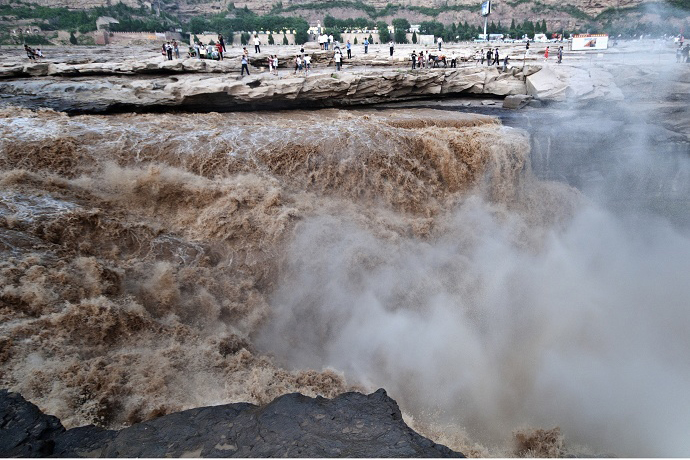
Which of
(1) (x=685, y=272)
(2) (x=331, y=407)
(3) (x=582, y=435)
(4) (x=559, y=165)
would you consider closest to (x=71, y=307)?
(2) (x=331, y=407)

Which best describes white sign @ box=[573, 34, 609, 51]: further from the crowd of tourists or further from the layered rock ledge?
the crowd of tourists

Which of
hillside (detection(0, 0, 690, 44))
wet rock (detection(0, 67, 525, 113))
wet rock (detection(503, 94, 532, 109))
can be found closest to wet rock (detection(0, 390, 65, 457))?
wet rock (detection(0, 67, 525, 113))

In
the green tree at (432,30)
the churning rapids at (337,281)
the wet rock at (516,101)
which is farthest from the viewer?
the green tree at (432,30)

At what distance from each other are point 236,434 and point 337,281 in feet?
11.2

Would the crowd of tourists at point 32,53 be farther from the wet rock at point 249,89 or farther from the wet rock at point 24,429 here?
the wet rock at point 24,429

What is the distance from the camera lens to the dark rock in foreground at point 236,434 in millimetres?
2988

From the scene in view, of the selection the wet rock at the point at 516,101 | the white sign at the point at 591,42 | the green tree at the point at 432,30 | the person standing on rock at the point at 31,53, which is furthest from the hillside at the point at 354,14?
the person standing on rock at the point at 31,53

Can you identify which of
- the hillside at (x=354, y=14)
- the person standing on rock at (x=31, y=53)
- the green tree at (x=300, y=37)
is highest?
the hillside at (x=354, y=14)

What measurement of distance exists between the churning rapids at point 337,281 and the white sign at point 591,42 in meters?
8.68

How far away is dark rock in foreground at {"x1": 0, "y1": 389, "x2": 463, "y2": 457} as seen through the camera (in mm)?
2988

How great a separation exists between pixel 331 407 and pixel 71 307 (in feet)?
9.60

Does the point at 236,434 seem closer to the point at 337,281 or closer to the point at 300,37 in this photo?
the point at 337,281

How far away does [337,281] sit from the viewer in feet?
21.2

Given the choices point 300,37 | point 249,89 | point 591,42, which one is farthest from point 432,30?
point 249,89
